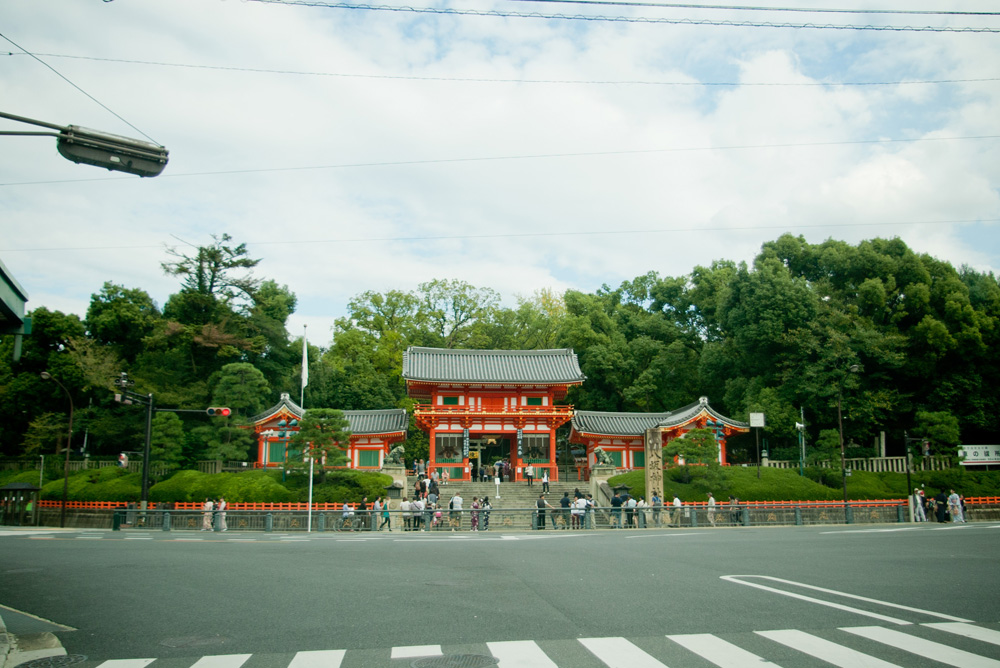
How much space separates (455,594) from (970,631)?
5.77 meters

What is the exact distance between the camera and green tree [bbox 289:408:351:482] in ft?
102

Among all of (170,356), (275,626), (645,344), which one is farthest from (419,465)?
(275,626)

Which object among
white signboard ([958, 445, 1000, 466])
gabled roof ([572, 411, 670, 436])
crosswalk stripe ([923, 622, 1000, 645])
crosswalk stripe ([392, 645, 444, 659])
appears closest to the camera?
crosswalk stripe ([392, 645, 444, 659])

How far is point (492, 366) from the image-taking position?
4528 centimetres

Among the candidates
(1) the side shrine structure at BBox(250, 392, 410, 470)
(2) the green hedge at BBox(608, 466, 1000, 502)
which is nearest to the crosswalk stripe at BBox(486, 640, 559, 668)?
(2) the green hedge at BBox(608, 466, 1000, 502)

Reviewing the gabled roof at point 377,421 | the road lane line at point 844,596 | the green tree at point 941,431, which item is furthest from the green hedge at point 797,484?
the road lane line at point 844,596

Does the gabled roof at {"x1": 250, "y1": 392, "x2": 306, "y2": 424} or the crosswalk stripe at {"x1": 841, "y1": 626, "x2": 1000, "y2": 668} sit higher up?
the gabled roof at {"x1": 250, "y1": 392, "x2": 306, "y2": 424}

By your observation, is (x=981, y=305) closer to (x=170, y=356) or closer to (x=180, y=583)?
(x=180, y=583)

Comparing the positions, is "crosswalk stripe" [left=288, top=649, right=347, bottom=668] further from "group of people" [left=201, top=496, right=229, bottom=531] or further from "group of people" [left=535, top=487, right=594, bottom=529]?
"group of people" [left=201, top=496, right=229, bottom=531]

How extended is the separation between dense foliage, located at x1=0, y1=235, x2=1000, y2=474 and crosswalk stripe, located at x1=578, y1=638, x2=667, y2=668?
3292cm

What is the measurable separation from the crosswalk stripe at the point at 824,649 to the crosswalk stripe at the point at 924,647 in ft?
1.62

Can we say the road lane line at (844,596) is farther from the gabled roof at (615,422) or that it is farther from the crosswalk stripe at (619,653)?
the gabled roof at (615,422)

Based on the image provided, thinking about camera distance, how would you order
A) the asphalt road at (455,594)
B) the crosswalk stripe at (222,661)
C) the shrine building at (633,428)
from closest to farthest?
the crosswalk stripe at (222,661) < the asphalt road at (455,594) < the shrine building at (633,428)

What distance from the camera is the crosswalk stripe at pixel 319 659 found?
5926 mm
